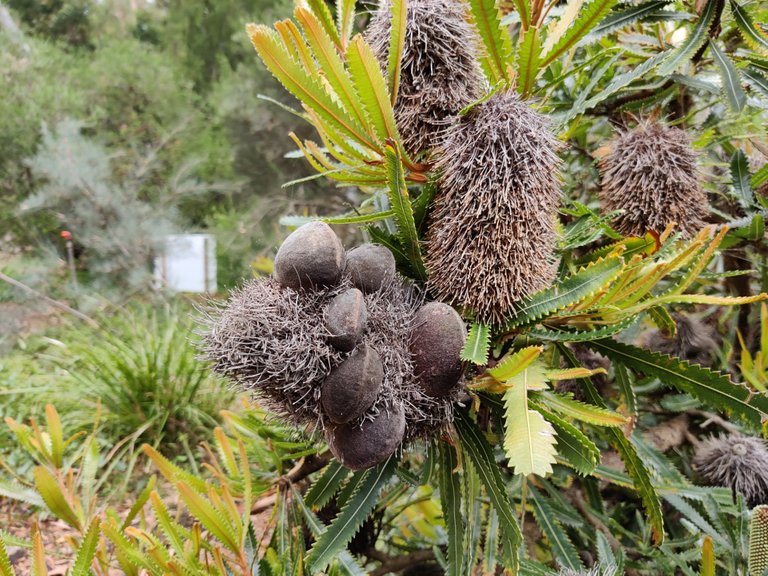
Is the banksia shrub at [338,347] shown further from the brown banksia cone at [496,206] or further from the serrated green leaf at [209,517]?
the serrated green leaf at [209,517]

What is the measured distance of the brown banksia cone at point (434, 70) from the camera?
0.46m

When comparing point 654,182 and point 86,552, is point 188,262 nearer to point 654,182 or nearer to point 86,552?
point 86,552

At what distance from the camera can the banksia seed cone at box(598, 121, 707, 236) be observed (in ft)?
1.99

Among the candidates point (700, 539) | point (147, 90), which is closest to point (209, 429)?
point (700, 539)

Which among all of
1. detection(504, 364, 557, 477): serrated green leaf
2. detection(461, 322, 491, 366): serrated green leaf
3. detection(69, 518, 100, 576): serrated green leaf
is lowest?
detection(69, 518, 100, 576): serrated green leaf

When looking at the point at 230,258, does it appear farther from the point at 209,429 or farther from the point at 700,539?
the point at 700,539

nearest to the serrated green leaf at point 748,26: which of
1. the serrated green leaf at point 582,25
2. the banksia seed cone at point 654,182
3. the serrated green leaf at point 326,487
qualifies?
the banksia seed cone at point 654,182

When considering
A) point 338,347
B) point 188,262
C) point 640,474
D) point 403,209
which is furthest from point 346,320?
point 188,262

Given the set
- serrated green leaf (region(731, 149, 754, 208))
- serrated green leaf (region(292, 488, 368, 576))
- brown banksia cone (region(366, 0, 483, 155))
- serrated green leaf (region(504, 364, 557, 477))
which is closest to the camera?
serrated green leaf (region(504, 364, 557, 477))

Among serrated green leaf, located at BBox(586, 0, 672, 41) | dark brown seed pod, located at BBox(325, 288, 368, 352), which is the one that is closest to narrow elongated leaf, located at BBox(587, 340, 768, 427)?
dark brown seed pod, located at BBox(325, 288, 368, 352)

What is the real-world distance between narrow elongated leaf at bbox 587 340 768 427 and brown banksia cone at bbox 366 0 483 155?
0.93ft

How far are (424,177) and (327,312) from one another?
0.20 metres

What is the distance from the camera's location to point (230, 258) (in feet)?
12.4

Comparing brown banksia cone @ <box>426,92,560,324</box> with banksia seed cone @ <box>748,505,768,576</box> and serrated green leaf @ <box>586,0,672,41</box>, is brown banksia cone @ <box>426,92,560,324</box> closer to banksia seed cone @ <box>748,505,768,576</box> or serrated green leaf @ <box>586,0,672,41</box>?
serrated green leaf @ <box>586,0,672,41</box>
